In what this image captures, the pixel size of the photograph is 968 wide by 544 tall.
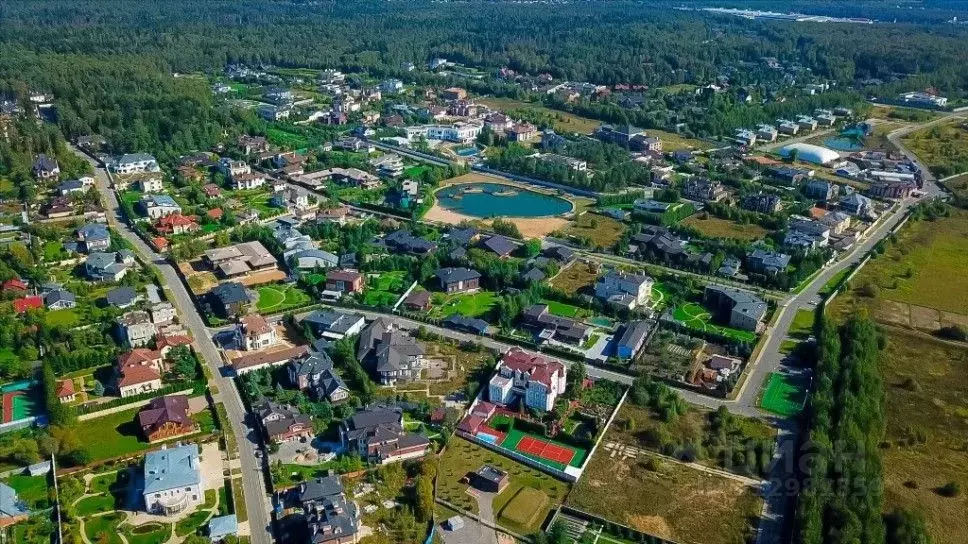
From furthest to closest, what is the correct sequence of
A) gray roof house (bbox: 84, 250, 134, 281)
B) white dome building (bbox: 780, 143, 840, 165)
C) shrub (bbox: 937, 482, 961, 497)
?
white dome building (bbox: 780, 143, 840, 165), gray roof house (bbox: 84, 250, 134, 281), shrub (bbox: 937, 482, 961, 497)

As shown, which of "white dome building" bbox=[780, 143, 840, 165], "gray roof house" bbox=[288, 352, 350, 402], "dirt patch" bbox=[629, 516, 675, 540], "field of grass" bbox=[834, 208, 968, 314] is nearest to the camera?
"dirt patch" bbox=[629, 516, 675, 540]

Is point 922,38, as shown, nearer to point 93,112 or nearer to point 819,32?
point 819,32

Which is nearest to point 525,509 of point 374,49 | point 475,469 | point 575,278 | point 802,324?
point 475,469

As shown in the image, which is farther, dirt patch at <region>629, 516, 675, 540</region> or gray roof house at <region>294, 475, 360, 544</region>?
dirt patch at <region>629, 516, 675, 540</region>

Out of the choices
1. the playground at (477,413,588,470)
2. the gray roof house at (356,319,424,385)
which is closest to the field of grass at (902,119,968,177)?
the playground at (477,413,588,470)

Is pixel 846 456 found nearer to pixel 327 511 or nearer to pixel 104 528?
pixel 327 511

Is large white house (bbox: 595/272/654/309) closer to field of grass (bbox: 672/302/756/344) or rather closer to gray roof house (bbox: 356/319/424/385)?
field of grass (bbox: 672/302/756/344)
